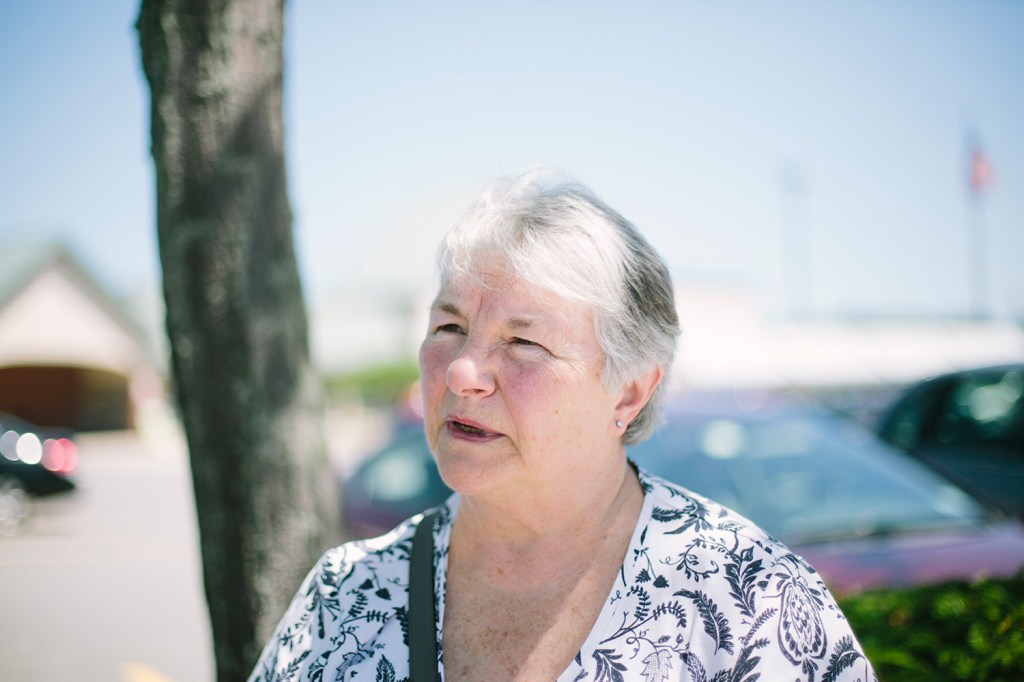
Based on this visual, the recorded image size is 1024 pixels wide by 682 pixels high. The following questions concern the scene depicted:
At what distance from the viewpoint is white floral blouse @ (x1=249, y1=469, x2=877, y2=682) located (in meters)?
1.46

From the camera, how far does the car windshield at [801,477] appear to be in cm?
349

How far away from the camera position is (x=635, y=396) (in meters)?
1.82

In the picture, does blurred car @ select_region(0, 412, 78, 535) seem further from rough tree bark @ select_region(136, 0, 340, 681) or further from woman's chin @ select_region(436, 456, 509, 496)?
woman's chin @ select_region(436, 456, 509, 496)

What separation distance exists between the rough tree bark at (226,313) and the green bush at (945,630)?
1.71 meters

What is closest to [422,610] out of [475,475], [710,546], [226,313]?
[475,475]

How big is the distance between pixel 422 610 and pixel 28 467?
41.7 feet

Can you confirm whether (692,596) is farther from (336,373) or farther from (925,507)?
(336,373)

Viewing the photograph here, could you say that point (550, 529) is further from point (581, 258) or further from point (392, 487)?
point (392, 487)

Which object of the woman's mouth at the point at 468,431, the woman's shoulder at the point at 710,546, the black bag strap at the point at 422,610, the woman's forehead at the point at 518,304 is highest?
the woman's forehead at the point at 518,304

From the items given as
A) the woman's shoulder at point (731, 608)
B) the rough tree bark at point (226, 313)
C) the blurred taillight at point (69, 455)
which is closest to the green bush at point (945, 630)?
the woman's shoulder at point (731, 608)

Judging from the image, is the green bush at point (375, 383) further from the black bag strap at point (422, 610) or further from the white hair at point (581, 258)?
the white hair at point (581, 258)

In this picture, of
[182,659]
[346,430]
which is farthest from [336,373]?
[182,659]

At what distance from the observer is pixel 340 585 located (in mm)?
1773

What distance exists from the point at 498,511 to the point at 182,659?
4.67 meters
